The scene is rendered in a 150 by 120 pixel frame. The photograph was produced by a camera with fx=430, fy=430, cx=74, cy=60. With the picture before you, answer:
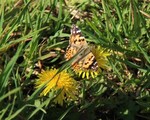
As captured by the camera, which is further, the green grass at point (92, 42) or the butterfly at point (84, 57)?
the green grass at point (92, 42)

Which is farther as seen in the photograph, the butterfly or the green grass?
the green grass

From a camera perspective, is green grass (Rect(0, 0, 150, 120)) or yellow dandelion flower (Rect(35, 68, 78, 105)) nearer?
yellow dandelion flower (Rect(35, 68, 78, 105))

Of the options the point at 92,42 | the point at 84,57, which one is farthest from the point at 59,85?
the point at 92,42

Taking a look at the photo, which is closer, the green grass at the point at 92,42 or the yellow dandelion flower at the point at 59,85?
the yellow dandelion flower at the point at 59,85

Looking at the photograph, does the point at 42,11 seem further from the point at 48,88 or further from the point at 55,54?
the point at 48,88

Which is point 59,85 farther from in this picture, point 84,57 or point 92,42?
point 92,42

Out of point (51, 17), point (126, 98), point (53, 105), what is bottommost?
point (126, 98)

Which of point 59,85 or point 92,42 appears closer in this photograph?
point 59,85

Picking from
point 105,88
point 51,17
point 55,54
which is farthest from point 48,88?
point 51,17
